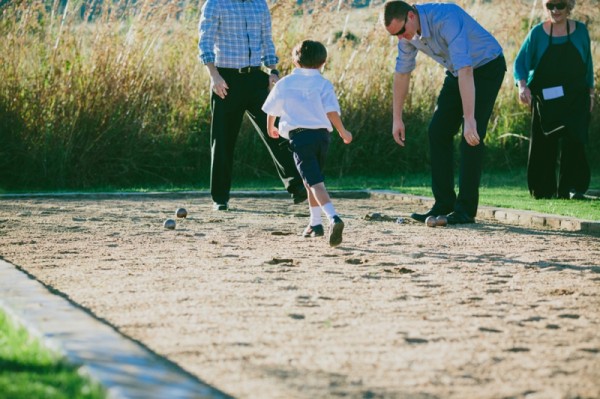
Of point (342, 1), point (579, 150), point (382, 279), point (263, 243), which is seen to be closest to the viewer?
point (382, 279)

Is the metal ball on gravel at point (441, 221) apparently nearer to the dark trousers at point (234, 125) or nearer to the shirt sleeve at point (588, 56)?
the dark trousers at point (234, 125)

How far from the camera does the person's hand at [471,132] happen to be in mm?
7844

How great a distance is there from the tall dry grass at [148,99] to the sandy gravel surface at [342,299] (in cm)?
347

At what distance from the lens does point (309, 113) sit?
25.2 feet

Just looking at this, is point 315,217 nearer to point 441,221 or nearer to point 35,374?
point 441,221

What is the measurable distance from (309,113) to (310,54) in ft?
1.33

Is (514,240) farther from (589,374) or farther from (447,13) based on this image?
(589,374)

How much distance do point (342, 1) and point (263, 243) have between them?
8.11 meters

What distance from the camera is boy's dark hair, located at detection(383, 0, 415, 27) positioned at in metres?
7.63

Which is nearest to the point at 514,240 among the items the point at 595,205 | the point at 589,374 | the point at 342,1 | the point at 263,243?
the point at 263,243

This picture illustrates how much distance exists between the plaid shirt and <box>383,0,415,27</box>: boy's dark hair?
1918 millimetres

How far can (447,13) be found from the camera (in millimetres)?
7879

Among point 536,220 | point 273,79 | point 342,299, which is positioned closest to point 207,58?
point 273,79

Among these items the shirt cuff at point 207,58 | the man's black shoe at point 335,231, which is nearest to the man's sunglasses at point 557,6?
the shirt cuff at point 207,58
